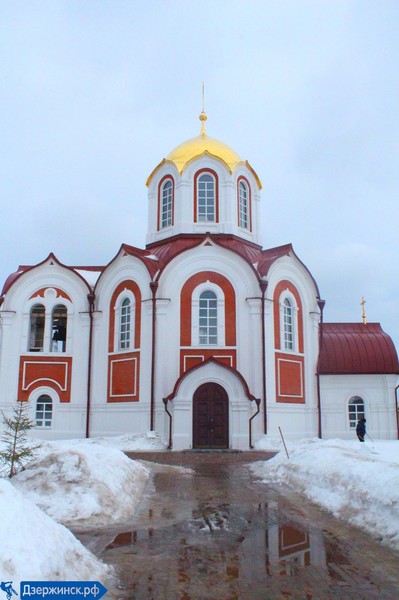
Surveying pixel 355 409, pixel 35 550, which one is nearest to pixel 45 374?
pixel 355 409

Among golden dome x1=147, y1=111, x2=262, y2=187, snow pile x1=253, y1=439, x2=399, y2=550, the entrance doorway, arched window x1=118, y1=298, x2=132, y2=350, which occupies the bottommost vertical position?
snow pile x1=253, y1=439, x2=399, y2=550

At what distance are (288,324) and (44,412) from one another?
10.3 metres

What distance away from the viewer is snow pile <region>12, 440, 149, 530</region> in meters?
8.02

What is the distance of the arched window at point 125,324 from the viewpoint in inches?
896

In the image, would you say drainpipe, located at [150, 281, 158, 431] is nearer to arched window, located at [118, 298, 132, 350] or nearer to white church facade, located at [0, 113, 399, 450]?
white church facade, located at [0, 113, 399, 450]

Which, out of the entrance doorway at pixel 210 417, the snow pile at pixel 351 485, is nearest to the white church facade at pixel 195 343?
the entrance doorway at pixel 210 417

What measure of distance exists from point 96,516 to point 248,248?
18334 millimetres

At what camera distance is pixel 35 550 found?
4543 mm

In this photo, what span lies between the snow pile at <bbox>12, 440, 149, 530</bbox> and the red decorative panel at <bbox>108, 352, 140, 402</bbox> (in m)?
11.7

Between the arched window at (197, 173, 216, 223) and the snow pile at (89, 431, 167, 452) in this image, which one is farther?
the arched window at (197, 173, 216, 223)

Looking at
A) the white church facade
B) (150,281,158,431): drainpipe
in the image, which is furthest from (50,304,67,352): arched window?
(150,281,158,431): drainpipe

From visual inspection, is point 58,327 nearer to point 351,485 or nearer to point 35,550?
point 351,485

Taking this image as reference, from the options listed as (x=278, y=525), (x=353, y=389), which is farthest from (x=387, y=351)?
(x=278, y=525)

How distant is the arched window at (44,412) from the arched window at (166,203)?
8997mm
